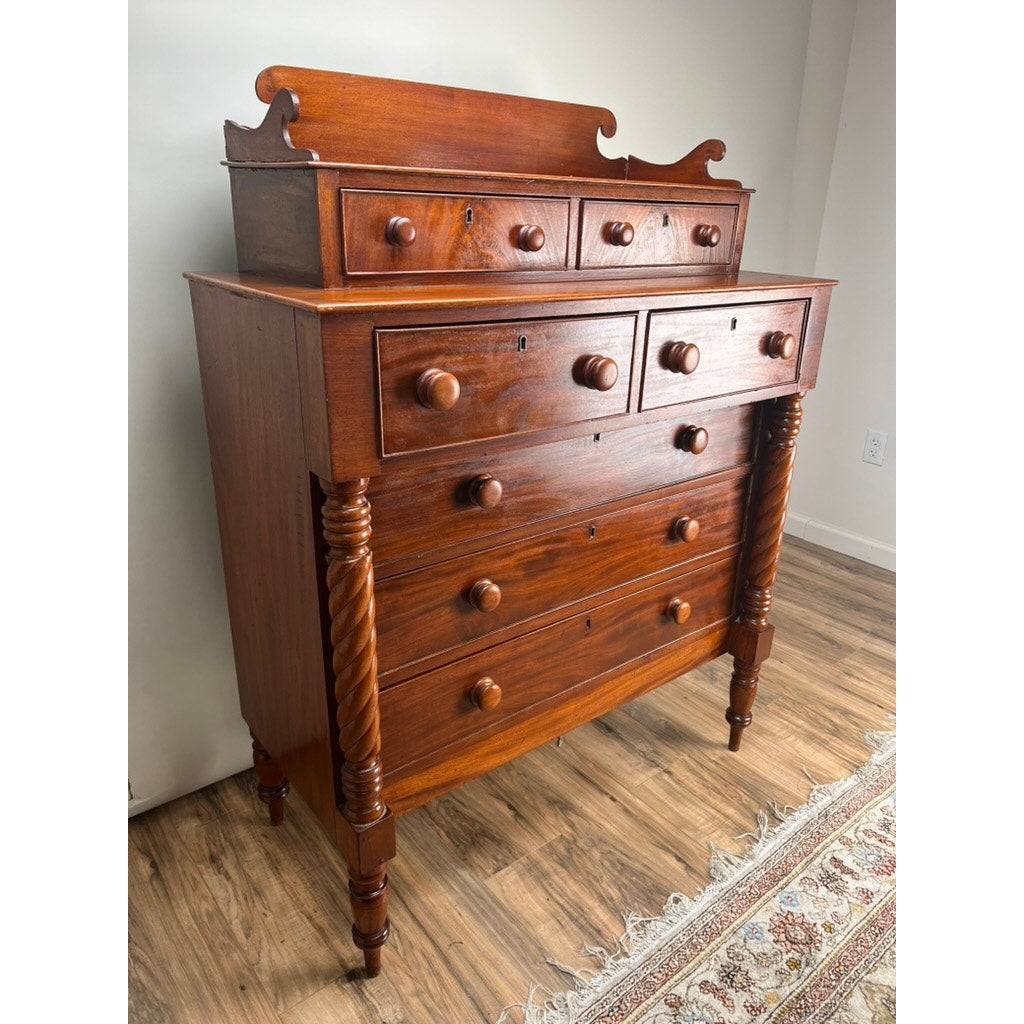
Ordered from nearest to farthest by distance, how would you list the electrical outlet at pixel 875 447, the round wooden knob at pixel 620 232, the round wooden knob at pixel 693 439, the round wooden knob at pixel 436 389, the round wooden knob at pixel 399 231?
the round wooden knob at pixel 436 389 → the round wooden knob at pixel 399 231 → the round wooden knob at pixel 620 232 → the round wooden knob at pixel 693 439 → the electrical outlet at pixel 875 447

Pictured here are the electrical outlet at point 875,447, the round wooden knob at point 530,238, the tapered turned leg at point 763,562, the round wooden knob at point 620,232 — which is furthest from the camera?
the electrical outlet at point 875,447

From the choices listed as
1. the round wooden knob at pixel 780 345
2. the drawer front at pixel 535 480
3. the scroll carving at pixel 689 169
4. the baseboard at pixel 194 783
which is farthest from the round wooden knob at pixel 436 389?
the baseboard at pixel 194 783

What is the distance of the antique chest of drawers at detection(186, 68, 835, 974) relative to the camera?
94 centimetres

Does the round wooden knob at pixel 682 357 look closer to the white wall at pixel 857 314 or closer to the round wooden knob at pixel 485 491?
the round wooden knob at pixel 485 491

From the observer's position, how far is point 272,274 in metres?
1.08

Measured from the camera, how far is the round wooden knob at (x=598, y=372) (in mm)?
1052

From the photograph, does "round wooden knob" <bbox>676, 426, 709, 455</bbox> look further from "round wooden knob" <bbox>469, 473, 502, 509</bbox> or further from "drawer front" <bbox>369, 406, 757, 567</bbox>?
"round wooden knob" <bbox>469, 473, 502, 509</bbox>

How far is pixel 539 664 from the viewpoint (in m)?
1.29

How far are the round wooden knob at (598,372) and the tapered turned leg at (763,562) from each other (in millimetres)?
506

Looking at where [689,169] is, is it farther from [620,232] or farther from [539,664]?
[539,664]

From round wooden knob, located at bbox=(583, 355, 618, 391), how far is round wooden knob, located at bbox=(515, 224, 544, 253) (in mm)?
207

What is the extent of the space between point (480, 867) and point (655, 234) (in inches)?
46.1
